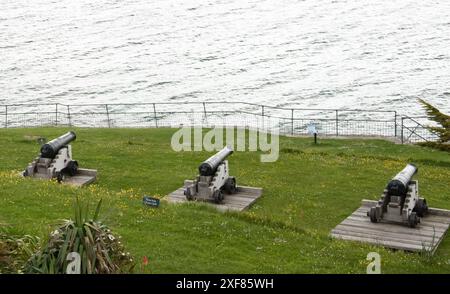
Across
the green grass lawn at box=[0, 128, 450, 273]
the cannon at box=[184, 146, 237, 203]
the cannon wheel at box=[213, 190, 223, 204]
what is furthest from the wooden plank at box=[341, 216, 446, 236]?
the cannon at box=[184, 146, 237, 203]

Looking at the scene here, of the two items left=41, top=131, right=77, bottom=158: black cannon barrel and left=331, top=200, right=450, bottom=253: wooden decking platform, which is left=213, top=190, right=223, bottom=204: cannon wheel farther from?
left=41, top=131, right=77, bottom=158: black cannon barrel

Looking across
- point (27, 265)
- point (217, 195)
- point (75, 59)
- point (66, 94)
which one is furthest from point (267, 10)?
point (27, 265)

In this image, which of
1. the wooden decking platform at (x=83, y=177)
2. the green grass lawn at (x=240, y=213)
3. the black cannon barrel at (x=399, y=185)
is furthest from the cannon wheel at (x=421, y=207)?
the wooden decking platform at (x=83, y=177)

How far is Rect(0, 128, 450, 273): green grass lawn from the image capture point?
14891 mm

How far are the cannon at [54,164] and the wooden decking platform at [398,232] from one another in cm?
1061

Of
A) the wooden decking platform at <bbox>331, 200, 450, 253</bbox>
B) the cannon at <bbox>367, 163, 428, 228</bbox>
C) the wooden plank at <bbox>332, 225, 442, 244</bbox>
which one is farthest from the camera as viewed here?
the cannon at <bbox>367, 163, 428, 228</bbox>

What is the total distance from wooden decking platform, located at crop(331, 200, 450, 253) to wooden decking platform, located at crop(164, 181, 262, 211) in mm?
3646

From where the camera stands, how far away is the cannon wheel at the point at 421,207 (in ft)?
70.5

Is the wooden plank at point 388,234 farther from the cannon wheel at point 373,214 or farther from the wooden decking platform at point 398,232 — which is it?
the cannon wheel at point 373,214

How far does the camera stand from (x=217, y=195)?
2289cm

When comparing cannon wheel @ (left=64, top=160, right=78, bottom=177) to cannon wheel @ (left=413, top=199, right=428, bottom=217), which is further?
cannon wheel @ (left=64, top=160, right=78, bottom=177)

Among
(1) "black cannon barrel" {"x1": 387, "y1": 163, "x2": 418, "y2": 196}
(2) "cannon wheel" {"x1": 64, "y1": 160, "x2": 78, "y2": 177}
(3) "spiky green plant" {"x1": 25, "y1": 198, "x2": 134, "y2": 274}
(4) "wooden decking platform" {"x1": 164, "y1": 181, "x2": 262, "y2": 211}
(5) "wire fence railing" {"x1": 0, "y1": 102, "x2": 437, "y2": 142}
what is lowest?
(5) "wire fence railing" {"x1": 0, "y1": 102, "x2": 437, "y2": 142}

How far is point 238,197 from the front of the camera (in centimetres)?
2388
